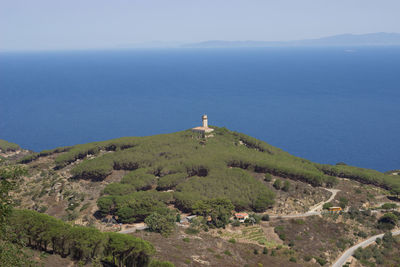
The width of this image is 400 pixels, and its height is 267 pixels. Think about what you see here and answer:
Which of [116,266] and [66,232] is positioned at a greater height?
[66,232]

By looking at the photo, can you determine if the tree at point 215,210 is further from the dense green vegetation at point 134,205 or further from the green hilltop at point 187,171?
the dense green vegetation at point 134,205

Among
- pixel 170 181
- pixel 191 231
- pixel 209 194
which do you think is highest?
pixel 170 181

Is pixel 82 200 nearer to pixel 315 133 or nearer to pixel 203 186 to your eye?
pixel 203 186

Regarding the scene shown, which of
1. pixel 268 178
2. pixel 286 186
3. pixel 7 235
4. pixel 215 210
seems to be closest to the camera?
pixel 7 235

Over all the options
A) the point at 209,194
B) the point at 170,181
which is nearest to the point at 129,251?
the point at 209,194

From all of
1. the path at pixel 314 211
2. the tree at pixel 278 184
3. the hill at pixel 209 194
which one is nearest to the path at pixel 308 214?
the path at pixel 314 211

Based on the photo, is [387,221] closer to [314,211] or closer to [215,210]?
[314,211]

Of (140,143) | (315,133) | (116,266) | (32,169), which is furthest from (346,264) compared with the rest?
(315,133)
